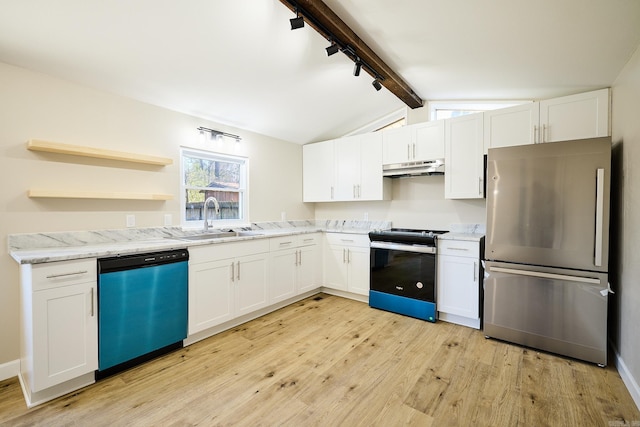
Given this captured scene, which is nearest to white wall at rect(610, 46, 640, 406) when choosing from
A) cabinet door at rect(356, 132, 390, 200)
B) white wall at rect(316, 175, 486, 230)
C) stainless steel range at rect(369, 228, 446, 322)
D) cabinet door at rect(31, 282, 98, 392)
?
white wall at rect(316, 175, 486, 230)

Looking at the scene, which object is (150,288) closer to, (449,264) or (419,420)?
(419,420)

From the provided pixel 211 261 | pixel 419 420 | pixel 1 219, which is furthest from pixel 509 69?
pixel 1 219

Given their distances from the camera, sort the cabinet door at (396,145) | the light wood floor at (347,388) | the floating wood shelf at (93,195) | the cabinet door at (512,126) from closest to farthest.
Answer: the light wood floor at (347,388) < the floating wood shelf at (93,195) < the cabinet door at (512,126) < the cabinet door at (396,145)

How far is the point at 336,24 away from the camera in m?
2.06

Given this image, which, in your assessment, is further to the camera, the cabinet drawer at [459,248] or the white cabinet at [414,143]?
the white cabinet at [414,143]

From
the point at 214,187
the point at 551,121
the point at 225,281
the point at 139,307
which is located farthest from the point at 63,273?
the point at 551,121

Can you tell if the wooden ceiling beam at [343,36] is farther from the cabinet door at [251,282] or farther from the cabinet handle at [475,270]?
the cabinet door at [251,282]

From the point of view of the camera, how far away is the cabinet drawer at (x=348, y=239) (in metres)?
3.72

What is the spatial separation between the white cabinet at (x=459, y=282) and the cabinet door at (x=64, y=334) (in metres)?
3.12

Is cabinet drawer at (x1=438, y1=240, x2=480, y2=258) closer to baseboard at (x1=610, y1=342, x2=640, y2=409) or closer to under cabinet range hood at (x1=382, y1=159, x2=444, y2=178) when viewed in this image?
under cabinet range hood at (x1=382, y1=159, x2=444, y2=178)

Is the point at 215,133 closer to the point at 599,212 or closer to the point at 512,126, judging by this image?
the point at 512,126

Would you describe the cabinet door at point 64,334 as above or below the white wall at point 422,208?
below

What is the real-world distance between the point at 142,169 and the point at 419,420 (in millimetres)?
3058

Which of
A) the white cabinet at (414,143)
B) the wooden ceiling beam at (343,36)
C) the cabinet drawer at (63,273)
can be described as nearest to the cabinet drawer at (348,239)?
the white cabinet at (414,143)
